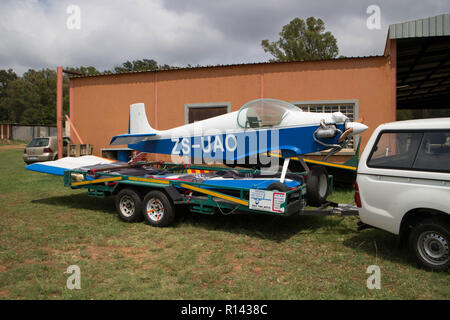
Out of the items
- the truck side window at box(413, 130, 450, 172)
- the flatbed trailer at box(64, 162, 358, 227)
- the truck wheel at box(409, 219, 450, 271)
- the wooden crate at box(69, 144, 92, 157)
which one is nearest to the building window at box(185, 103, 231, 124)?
the wooden crate at box(69, 144, 92, 157)

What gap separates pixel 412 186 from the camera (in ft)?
13.1

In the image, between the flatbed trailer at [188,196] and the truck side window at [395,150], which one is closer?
the truck side window at [395,150]

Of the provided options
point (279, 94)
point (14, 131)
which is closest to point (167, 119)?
point (279, 94)

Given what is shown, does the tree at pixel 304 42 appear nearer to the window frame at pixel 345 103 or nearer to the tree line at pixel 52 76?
the tree line at pixel 52 76

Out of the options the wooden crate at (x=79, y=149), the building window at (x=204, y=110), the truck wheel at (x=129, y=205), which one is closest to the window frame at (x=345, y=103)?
the building window at (x=204, y=110)

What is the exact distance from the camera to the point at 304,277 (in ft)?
12.9

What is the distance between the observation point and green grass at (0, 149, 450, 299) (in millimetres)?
3576

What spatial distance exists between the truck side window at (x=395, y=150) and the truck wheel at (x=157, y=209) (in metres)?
3.36

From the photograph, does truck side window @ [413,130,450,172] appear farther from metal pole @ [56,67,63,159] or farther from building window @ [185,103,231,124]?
metal pole @ [56,67,63,159]

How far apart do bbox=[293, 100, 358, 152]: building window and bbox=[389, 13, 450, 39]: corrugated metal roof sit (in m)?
2.31

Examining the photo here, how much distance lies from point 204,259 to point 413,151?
3113 mm

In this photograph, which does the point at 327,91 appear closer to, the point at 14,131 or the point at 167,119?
the point at 167,119

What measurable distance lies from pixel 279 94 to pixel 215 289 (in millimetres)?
8947

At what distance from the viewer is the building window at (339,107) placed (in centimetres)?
1075
